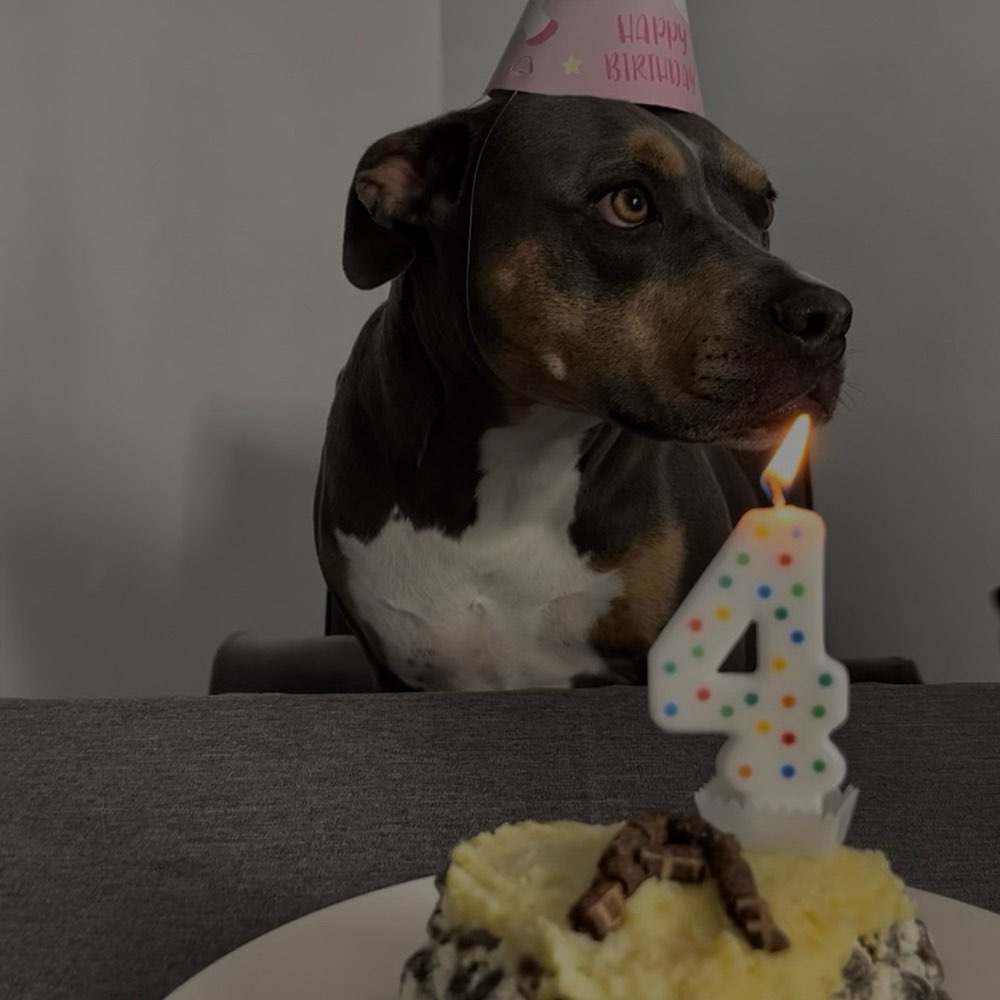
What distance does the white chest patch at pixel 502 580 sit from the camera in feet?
4.67

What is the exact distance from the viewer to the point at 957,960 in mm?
618

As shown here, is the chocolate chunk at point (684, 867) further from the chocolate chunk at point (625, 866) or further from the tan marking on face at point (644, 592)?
the tan marking on face at point (644, 592)

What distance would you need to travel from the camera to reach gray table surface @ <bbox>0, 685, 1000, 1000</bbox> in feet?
2.60

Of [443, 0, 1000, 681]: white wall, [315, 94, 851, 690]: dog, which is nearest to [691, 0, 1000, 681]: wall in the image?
[443, 0, 1000, 681]: white wall

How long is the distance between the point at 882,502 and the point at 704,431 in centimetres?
139

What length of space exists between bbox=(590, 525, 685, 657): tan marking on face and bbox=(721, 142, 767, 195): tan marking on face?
1.39 feet

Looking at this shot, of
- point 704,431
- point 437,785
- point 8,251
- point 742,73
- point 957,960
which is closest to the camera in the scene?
point 957,960

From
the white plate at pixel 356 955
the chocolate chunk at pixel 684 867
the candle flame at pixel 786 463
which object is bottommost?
the white plate at pixel 356 955

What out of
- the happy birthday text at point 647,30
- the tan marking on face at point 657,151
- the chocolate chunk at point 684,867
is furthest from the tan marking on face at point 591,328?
the chocolate chunk at point 684,867

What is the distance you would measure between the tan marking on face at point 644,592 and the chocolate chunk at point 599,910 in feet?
3.25

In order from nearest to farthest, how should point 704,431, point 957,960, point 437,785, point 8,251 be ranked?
point 957,960 < point 437,785 < point 704,431 < point 8,251

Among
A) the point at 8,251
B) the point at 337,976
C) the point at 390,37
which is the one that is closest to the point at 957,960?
the point at 337,976

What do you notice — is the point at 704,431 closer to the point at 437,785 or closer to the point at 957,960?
the point at 437,785

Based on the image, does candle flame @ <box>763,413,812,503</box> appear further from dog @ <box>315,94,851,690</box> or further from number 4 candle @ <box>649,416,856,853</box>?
dog @ <box>315,94,851,690</box>
